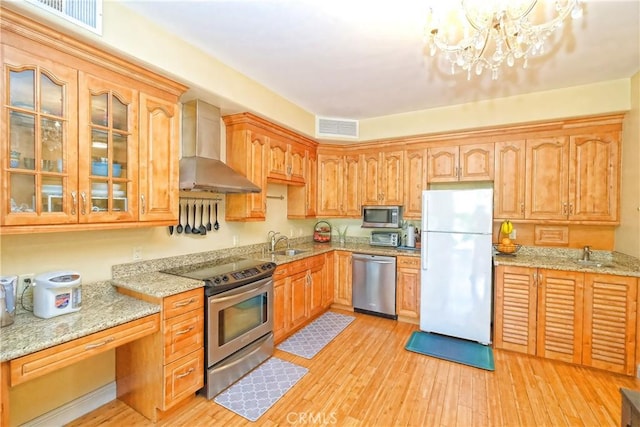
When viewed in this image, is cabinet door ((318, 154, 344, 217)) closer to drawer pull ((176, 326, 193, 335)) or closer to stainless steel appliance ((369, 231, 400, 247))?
stainless steel appliance ((369, 231, 400, 247))

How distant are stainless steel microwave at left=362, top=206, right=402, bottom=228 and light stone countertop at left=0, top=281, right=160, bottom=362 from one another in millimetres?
2965

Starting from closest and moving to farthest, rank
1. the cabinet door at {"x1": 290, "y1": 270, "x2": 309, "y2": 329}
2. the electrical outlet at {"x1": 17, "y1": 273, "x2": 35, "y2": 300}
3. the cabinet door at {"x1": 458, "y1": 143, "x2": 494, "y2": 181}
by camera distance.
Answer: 1. the electrical outlet at {"x1": 17, "y1": 273, "x2": 35, "y2": 300}
2. the cabinet door at {"x1": 290, "y1": 270, "x2": 309, "y2": 329}
3. the cabinet door at {"x1": 458, "y1": 143, "x2": 494, "y2": 181}

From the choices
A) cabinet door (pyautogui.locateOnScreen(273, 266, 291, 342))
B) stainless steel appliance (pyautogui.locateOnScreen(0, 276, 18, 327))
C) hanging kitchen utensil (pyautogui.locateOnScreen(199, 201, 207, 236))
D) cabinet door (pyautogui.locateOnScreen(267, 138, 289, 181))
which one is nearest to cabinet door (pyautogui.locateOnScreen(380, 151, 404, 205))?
cabinet door (pyautogui.locateOnScreen(267, 138, 289, 181))

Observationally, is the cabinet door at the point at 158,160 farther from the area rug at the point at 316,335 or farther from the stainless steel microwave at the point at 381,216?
the stainless steel microwave at the point at 381,216

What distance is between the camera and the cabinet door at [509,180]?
329 cm

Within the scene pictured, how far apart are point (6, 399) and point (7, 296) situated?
0.54 m

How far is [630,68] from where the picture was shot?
8.30 feet

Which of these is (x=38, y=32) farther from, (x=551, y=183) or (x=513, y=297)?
(x=551, y=183)

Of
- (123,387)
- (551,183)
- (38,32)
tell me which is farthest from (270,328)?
(551,183)

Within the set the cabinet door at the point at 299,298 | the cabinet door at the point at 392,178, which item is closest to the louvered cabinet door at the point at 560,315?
the cabinet door at the point at 392,178

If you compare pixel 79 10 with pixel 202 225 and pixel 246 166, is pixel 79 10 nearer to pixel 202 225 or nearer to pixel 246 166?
pixel 246 166

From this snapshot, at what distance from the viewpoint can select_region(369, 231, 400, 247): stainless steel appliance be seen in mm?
4031

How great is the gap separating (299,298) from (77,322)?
2130 millimetres

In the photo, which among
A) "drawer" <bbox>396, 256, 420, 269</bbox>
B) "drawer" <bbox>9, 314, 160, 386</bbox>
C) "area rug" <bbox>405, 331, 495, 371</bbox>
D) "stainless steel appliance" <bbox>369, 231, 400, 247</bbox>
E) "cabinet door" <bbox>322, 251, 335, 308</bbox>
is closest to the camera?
"drawer" <bbox>9, 314, 160, 386</bbox>
